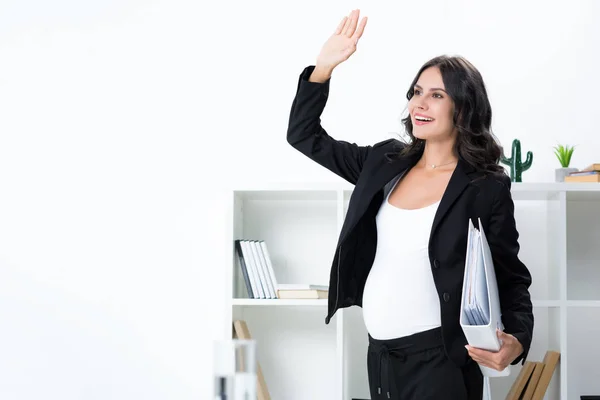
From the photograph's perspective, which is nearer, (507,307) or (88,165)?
(507,307)

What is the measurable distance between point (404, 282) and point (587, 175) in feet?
4.45

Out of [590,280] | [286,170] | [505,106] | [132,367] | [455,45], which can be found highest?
[455,45]

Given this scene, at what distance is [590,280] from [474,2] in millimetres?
1255

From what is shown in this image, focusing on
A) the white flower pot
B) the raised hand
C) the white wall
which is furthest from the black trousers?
the white wall

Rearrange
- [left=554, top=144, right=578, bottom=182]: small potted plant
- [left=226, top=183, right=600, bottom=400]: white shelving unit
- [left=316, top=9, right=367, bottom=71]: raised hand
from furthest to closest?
[left=226, top=183, right=600, bottom=400]: white shelving unit
[left=554, top=144, right=578, bottom=182]: small potted plant
[left=316, top=9, right=367, bottom=71]: raised hand

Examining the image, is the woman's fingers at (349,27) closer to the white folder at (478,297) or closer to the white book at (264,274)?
the white folder at (478,297)

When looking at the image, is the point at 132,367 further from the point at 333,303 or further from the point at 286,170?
the point at 333,303

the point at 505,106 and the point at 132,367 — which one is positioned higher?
the point at 505,106

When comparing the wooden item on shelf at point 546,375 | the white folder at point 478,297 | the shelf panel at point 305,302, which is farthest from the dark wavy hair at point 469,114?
the wooden item on shelf at point 546,375

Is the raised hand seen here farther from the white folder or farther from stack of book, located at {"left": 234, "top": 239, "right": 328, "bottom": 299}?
stack of book, located at {"left": 234, "top": 239, "right": 328, "bottom": 299}

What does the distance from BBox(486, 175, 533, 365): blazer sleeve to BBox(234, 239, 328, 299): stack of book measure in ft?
3.61

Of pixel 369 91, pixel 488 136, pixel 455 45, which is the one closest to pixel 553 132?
pixel 455 45

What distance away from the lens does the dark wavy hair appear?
7.12ft

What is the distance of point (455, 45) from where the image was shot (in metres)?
3.46
